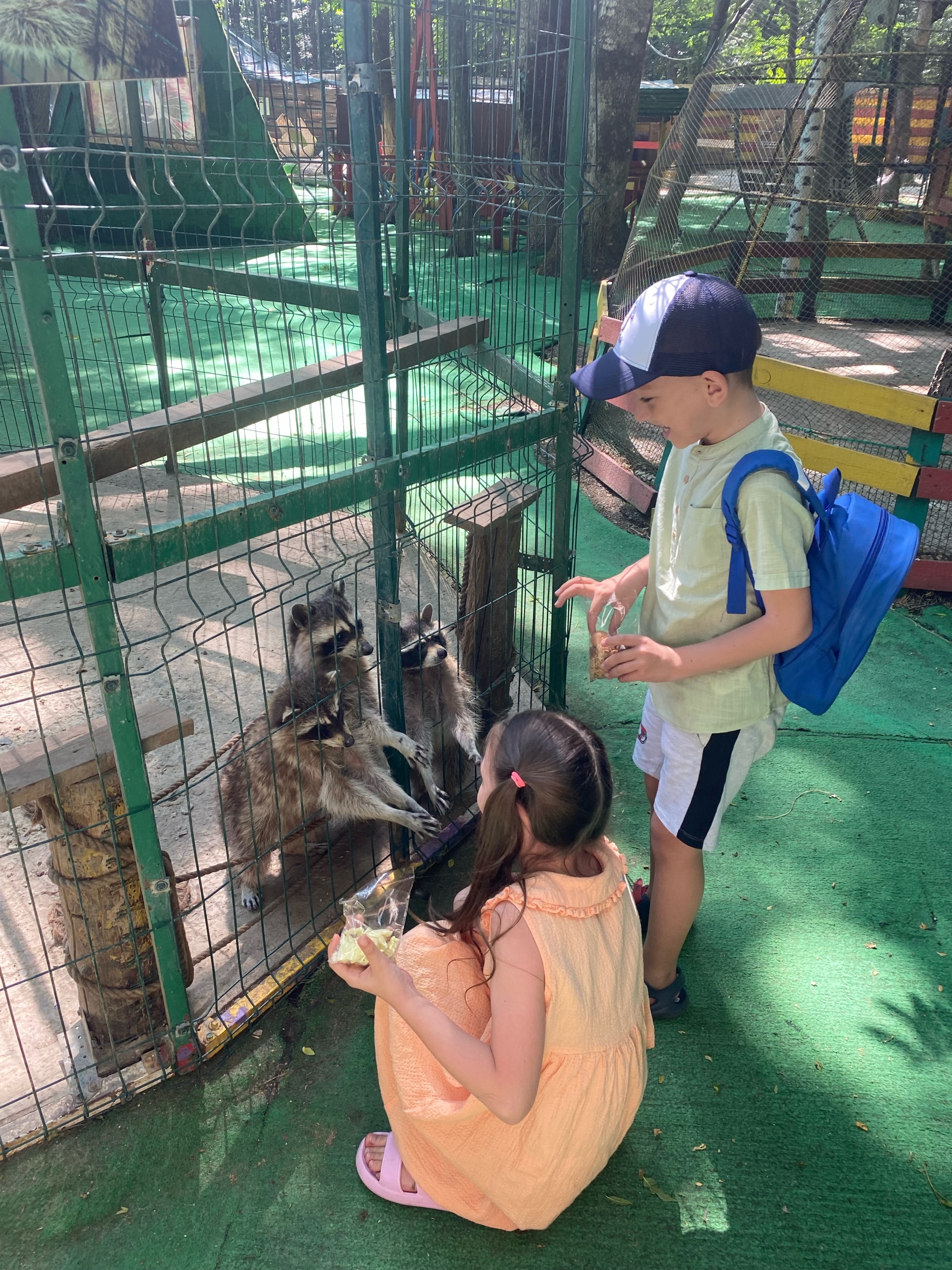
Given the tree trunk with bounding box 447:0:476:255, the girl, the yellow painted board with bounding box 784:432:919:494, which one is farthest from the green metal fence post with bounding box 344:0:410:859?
the yellow painted board with bounding box 784:432:919:494

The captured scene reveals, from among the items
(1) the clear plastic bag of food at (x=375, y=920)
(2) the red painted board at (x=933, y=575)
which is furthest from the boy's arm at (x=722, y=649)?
(2) the red painted board at (x=933, y=575)

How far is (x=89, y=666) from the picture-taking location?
5031 mm

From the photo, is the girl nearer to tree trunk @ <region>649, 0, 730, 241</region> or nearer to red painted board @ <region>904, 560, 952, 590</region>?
red painted board @ <region>904, 560, 952, 590</region>

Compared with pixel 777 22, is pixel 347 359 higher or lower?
lower

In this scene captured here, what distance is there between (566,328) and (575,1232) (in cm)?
291

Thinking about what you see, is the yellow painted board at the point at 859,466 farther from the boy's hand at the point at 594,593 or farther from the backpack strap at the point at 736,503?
the backpack strap at the point at 736,503

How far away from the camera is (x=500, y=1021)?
1756 millimetres

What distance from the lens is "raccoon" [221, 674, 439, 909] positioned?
3.16 meters

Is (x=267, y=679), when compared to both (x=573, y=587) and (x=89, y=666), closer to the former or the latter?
(x=89, y=666)

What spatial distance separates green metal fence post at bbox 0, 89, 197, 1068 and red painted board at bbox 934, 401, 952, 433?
433 centimetres

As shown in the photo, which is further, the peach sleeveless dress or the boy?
the boy

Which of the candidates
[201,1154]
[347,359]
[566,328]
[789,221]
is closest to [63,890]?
[201,1154]

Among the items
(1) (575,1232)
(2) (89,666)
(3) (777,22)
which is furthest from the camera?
(3) (777,22)

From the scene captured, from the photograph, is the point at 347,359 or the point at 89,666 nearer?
the point at 347,359
